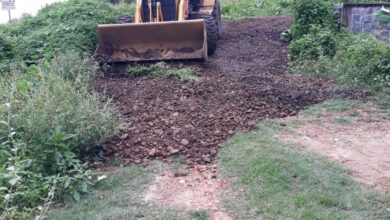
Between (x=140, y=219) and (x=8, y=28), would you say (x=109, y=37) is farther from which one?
(x=140, y=219)

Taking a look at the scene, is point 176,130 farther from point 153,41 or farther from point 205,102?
point 153,41

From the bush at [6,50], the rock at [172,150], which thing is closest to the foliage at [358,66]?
the rock at [172,150]

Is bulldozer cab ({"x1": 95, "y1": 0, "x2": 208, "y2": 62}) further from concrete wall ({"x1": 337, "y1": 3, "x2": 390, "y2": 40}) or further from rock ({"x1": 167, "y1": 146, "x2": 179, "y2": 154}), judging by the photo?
rock ({"x1": 167, "y1": 146, "x2": 179, "y2": 154})

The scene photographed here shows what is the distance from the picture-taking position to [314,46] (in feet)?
35.4

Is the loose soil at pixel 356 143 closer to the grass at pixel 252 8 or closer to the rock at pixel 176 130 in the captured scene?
the rock at pixel 176 130

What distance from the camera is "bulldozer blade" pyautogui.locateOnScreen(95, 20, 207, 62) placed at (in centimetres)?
999

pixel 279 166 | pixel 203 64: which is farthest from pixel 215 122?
pixel 203 64

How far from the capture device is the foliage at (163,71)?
9.01 metres

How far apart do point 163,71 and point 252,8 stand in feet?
35.4

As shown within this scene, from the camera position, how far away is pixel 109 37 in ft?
33.5

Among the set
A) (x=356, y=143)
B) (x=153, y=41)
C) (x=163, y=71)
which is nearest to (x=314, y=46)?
(x=153, y=41)

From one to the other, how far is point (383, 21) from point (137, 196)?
10.2ft

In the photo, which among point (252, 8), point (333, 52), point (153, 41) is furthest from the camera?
point (252, 8)

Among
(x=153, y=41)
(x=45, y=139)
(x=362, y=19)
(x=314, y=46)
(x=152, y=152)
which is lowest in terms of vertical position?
(x=152, y=152)
